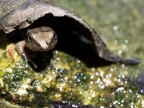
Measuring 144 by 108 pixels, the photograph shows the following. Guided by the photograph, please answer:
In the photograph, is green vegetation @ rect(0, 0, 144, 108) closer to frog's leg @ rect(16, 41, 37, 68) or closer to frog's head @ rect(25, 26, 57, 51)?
frog's leg @ rect(16, 41, 37, 68)

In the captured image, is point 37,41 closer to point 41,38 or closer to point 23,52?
point 41,38

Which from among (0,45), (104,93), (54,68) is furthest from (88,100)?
(0,45)

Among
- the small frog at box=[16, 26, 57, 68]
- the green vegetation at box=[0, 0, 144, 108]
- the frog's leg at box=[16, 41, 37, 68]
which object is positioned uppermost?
the small frog at box=[16, 26, 57, 68]

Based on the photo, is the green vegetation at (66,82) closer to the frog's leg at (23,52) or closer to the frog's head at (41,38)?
the frog's leg at (23,52)

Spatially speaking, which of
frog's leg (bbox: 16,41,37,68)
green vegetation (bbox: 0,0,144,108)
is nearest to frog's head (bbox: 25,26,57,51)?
frog's leg (bbox: 16,41,37,68)

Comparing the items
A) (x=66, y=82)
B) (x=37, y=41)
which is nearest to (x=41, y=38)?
(x=37, y=41)

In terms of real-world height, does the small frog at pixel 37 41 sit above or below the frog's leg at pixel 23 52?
above

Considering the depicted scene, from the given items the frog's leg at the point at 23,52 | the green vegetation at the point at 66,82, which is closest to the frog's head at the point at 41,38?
the frog's leg at the point at 23,52

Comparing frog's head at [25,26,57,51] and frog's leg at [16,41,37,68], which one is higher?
frog's head at [25,26,57,51]
